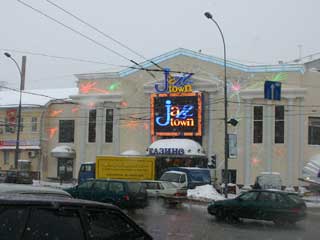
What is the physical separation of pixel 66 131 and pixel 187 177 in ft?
62.3

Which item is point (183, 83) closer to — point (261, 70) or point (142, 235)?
point (261, 70)

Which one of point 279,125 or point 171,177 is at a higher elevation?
point 279,125

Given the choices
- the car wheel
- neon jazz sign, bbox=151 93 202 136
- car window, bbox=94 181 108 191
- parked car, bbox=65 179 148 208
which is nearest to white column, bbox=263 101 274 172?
neon jazz sign, bbox=151 93 202 136

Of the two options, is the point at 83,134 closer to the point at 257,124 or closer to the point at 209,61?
the point at 209,61

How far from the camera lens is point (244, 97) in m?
46.2

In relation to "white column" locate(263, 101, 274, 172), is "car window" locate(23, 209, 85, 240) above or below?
below

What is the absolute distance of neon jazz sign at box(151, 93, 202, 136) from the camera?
46.8m

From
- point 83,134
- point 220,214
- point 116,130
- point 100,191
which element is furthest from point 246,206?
point 83,134

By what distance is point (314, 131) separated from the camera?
4541cm

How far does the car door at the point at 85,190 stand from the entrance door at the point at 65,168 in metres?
28.2

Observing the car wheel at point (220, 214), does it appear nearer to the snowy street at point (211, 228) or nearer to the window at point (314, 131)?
the snowy street at point (211, 228)

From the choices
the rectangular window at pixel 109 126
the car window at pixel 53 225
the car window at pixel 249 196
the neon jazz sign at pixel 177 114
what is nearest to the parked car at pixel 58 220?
the car window at pixel 53 225

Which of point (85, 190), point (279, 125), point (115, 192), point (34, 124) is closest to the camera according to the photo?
point (115, 192)

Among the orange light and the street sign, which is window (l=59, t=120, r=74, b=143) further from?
the street sign
